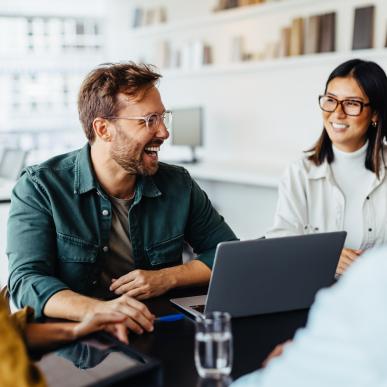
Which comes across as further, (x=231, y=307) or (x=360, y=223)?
(x=360, y=223)

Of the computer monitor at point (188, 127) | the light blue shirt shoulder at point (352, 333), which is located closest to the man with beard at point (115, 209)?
the light blue shirt shoulder at point (352, 333)

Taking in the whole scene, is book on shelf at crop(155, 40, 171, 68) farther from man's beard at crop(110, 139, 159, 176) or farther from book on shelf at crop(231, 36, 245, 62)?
man's beard at crop(110, 139, 159, 176)

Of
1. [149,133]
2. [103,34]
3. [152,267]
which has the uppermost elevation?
[103,34]

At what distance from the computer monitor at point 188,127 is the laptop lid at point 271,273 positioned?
3.73 m

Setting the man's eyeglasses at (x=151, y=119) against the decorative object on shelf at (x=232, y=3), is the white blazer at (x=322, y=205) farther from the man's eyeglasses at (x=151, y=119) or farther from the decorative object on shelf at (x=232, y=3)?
the decorative object on shelf at (x=232, y=3)

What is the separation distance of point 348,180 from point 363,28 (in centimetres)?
195

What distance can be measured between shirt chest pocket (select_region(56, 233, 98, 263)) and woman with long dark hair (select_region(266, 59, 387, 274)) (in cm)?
82

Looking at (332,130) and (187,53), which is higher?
(187,53)

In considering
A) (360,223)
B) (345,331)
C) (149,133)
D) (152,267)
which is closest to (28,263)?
(152,267)

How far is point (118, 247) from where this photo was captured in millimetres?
1945

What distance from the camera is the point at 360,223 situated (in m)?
2.41

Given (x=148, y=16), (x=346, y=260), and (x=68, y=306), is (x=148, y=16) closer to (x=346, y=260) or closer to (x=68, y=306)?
(x=346, y=260)

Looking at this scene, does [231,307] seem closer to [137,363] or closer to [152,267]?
[137,363]

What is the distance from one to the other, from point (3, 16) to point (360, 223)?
4938 millimetres
